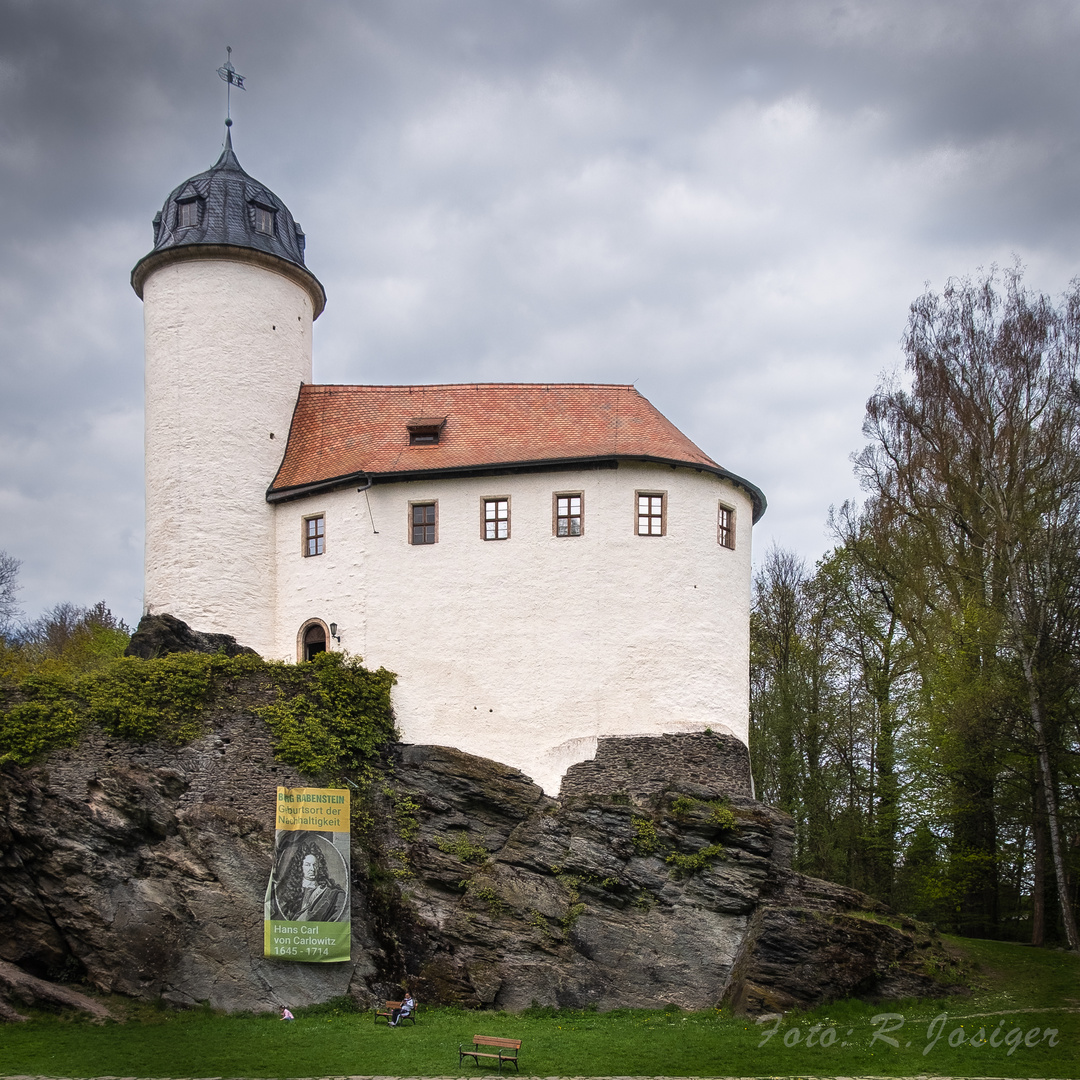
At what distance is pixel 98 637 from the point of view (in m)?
40.4

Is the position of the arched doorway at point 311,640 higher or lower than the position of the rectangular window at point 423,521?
lower

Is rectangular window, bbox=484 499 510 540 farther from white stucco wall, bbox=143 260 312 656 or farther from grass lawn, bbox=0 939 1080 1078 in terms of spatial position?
grass lawn, bbox=0 939 1080 1078

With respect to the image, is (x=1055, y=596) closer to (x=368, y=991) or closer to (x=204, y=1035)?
(x=368, y=991)

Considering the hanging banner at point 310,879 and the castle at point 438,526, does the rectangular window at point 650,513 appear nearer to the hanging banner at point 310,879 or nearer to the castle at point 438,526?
the castle at point 438,526

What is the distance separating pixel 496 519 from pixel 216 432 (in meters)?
7.90

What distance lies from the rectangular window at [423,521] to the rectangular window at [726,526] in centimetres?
692

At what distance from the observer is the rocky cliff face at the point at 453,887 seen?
2422 cm

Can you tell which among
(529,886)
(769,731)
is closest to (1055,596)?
(769,731)

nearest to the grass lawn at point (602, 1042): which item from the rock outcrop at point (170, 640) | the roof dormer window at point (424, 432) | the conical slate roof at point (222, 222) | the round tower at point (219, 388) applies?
the rock outcrop at point (170, 640)

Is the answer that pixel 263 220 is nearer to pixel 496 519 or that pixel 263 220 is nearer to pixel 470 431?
pixel 470 431

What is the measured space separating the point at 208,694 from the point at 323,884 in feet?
16.1

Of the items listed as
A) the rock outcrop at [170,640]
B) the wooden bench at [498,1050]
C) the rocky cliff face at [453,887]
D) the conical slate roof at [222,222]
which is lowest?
the wooden bench at [498,1050]

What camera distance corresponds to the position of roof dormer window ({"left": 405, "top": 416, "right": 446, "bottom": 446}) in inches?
1225

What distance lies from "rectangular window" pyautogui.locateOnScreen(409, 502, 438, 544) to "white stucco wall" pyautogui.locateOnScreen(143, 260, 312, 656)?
415 centimetres
